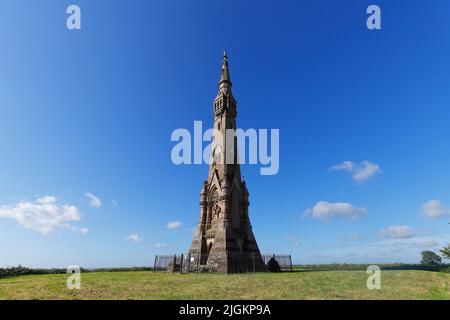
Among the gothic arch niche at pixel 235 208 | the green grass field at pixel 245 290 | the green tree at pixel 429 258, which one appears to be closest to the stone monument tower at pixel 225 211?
the gothic arch niche at pixel 235 208

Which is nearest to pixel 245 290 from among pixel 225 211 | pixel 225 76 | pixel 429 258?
pixel 225 211

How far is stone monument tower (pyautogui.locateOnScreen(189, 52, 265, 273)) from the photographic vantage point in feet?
98.0

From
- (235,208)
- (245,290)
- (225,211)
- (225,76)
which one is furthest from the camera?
(225,76)

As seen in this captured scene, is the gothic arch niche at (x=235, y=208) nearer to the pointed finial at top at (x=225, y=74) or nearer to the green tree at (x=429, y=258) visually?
the pointed finial at top at (x=225, y=74)

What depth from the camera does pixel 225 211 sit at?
32469mm

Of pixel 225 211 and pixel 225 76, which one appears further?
pixel 225 76

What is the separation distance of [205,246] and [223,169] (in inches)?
405

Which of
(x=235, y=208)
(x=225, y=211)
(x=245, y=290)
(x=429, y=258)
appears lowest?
(x=429, y=258)

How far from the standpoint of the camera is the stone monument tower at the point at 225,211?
98.0 feet

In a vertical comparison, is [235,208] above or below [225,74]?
below

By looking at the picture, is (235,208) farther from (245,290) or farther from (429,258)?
(429,258)

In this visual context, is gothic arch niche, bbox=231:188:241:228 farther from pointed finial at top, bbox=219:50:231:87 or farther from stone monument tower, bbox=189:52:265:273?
pointed finial at top, bbox=219:50:231:87

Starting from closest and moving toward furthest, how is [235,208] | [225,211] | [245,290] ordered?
[245,290], [225,211], [235,208]
